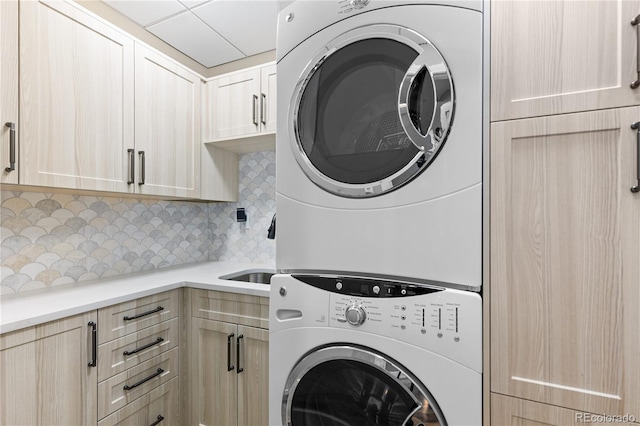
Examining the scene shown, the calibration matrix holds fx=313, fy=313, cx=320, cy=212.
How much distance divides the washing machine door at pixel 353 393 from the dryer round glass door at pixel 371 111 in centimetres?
51

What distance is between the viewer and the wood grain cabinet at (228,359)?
5.24 ft

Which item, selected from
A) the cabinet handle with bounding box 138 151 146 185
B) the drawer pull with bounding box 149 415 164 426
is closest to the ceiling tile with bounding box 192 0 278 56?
the cabinet handle with bounding box 138 151 146 185

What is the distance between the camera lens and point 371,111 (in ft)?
3.13

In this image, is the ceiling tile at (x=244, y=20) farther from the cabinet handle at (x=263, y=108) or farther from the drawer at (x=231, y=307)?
the drawer at (x=231, y=307)

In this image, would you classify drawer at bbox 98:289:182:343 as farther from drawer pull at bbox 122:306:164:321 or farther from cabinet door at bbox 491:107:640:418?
cabinet door at bbox 491:107:640:418

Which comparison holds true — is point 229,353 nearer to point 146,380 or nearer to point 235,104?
point 146,380

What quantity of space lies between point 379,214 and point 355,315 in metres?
0.31

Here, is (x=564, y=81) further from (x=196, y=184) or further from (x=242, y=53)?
(x=242, y=53)

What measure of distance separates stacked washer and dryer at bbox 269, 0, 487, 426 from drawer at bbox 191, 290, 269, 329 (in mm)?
508

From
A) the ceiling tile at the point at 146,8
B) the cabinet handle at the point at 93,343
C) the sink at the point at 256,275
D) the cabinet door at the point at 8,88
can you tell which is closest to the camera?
the cabinet door at the point at 8,88

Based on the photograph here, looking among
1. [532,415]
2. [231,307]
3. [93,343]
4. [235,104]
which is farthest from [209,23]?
[532,415]

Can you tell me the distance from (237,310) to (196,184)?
0.94 meters

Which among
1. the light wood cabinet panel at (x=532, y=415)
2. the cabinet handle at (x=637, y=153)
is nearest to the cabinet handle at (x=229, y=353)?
the light wood cabinet panel at (x=532, y=415)

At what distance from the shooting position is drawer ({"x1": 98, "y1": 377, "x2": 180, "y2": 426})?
1.45 metres
